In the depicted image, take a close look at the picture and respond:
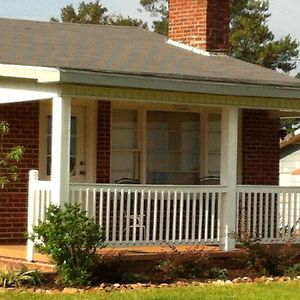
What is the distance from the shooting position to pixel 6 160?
49.8 ft

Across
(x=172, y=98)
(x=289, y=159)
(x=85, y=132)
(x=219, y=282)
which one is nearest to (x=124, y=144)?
(x=85, y=132)

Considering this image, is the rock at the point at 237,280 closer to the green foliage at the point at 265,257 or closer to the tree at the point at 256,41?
the green foliage at the point at 265,257

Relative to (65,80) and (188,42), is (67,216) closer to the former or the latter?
(65,80)

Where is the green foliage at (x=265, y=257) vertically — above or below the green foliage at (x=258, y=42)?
below

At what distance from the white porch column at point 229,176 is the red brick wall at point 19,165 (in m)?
3.37

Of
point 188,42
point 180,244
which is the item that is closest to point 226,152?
point 180,244

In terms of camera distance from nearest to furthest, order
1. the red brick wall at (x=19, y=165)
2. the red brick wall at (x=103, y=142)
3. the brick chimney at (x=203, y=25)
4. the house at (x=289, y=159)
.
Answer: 1. the red brick wall at (x=19, y=165)
2. the red brick wall at (x=103, y=142)
3. the brick chimney at (x=203, y=25)
4. the house at (x=289, y=159)

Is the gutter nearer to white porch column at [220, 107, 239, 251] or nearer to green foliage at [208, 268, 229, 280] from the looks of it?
white porch column at [220, 107, 239, 251]

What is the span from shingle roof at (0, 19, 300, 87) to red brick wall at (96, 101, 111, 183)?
1.05 meters

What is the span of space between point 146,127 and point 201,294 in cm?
566

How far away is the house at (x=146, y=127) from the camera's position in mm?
15250

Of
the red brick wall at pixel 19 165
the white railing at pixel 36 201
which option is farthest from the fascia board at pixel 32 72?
the red brick wall at pixel 19 165

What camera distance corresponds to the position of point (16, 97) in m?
15.9

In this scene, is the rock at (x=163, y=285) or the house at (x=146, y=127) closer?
the rock at (x=163, y=285)
